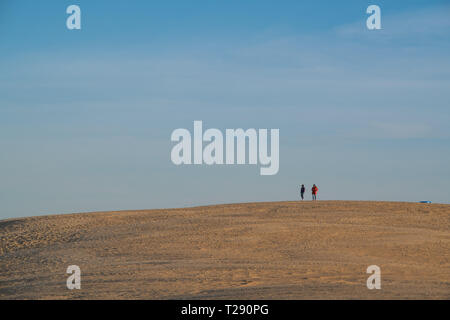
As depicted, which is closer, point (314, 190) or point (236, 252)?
point (236, 252)

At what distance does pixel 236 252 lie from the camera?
2472 cm

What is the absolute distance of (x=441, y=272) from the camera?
20.6 metres

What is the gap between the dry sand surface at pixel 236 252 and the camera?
1794cm

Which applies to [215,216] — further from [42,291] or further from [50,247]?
[42,291]

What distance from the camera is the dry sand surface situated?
17.9 meters

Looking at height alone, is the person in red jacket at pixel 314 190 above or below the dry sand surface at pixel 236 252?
above

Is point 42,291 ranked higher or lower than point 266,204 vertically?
lower

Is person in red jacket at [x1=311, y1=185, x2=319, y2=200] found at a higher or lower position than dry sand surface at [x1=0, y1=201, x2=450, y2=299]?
higher

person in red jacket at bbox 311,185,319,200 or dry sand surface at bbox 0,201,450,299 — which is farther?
person in red jacket at bbox 311,185,319,200

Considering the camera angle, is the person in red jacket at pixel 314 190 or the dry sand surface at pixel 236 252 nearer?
the dry sand surface at pixel 236 252
